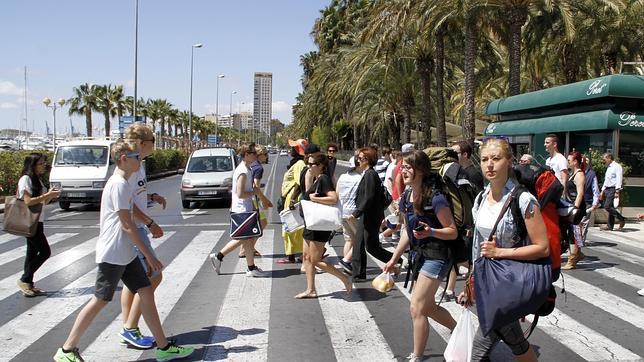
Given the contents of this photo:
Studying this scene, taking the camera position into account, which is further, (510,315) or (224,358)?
(224,358)

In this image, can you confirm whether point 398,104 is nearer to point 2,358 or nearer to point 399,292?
point 399,292

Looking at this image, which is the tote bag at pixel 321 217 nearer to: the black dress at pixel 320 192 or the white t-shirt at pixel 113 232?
the black dress at pixel 320 192

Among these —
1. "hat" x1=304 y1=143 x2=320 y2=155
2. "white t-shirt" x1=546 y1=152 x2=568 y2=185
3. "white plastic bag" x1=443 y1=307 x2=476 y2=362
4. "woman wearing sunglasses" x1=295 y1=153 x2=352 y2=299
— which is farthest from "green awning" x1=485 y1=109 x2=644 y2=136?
"white plastic bag" x1=443 y1=307 x2=476 y2=362

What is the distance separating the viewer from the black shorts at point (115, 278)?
439 centimetres

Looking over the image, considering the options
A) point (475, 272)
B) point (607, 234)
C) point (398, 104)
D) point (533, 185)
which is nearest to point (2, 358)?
point (475, 272)

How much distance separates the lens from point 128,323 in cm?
500

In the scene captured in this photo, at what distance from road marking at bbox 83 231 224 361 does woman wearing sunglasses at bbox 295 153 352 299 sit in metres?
1.48

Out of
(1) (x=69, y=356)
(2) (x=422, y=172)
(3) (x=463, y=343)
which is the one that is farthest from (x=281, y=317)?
(3) (x=463, y=343)

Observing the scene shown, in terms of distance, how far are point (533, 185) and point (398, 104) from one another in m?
36.2

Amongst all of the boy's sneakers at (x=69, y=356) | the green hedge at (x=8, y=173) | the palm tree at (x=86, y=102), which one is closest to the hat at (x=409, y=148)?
the boy's sneakers at (x=69, y=356)

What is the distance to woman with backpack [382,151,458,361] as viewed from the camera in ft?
13.9

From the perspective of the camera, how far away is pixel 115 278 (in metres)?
4.42

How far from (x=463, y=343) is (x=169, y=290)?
432 cm

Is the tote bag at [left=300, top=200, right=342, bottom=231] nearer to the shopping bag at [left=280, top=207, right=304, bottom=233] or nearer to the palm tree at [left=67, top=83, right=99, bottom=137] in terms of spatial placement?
the shopping bag at [left=280, top=207, right=304, bottom=233]
